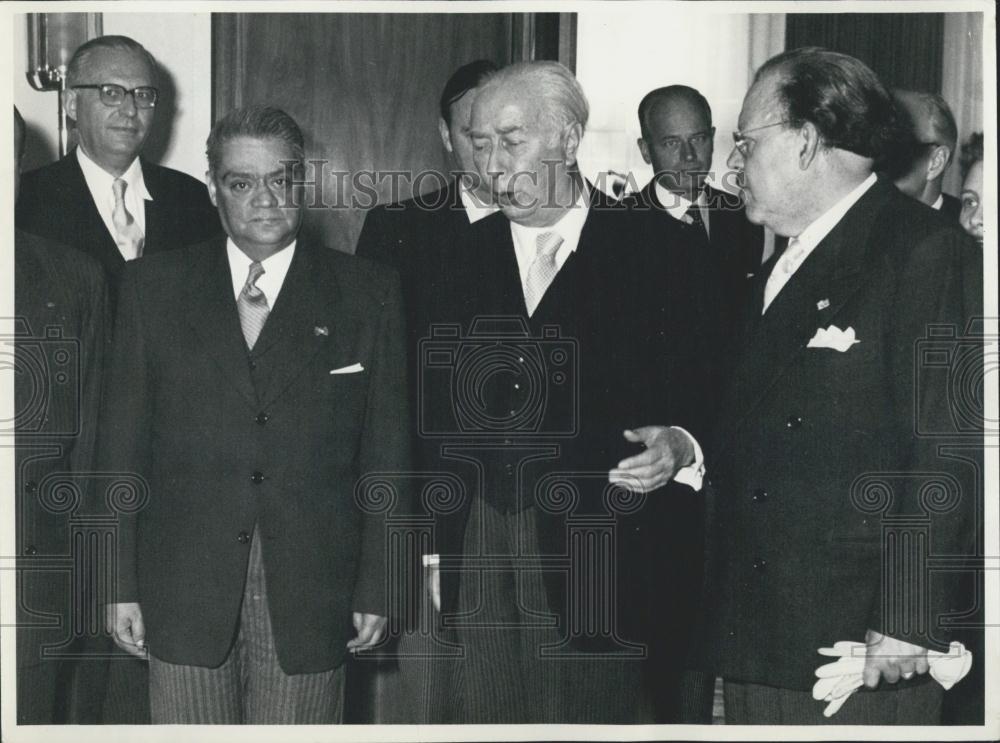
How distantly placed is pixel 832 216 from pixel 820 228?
0.12 feet

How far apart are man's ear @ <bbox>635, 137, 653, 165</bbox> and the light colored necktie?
38 centimetres

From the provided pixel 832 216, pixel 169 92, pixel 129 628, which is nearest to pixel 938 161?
pixel 832 216

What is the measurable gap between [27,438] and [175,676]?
0.68m

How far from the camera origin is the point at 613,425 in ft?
9.03

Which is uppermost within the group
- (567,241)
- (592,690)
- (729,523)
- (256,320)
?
(567,241)

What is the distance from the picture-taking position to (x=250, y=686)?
8.86ft

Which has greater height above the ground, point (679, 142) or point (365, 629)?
point (679, 142)

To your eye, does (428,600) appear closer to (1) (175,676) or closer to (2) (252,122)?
(1) (175,676)

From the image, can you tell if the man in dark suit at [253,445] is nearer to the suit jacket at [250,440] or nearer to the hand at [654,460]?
the suit jacket at [250,440]

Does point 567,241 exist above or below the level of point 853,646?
above

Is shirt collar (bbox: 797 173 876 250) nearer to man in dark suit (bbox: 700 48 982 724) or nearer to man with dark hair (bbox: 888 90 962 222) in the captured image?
man in dark suit (bbox: 700 48 982 724)

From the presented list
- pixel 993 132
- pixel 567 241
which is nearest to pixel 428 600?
pixel 567 241

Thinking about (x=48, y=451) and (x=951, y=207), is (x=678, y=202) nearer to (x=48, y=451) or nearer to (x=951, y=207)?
(x=951, y=207)

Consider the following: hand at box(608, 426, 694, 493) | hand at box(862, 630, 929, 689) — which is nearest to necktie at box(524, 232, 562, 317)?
hand at box(608, 426, 694, 493)
